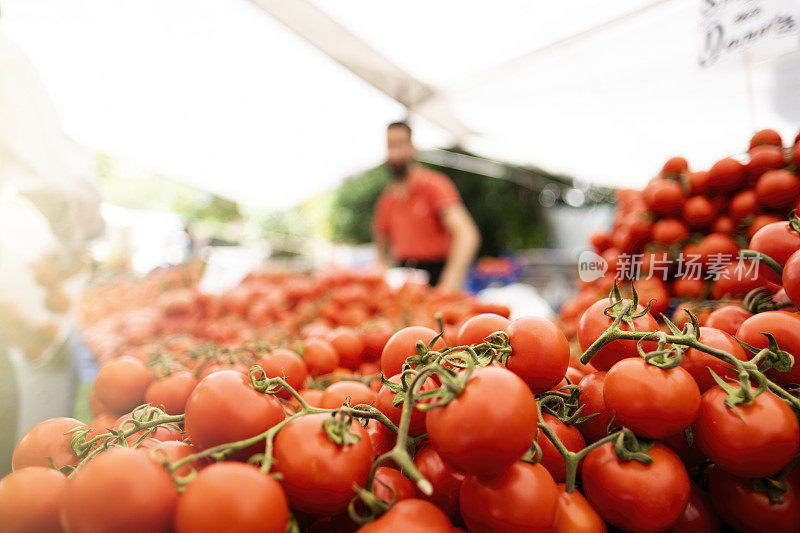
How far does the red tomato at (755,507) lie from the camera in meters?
0.65

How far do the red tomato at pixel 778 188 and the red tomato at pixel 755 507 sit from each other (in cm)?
76

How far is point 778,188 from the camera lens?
1.14m

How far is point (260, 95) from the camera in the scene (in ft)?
13.2

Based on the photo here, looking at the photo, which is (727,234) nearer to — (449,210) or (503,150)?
(449,210)

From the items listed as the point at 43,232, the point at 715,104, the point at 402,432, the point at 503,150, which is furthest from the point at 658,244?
the point at 503,150

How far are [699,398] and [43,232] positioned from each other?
2020 millimetres

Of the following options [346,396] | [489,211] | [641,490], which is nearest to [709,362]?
[641,490]

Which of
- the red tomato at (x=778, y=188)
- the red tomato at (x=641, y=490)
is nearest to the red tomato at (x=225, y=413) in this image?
the red tomato at (x=641, y=490)

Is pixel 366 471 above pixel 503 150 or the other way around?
the other way around

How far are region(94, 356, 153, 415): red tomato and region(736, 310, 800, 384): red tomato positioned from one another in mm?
1159

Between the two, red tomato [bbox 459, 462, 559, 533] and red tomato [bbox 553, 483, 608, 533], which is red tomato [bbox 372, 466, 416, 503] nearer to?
red tomato [bbox 459, 462, 559, 533]

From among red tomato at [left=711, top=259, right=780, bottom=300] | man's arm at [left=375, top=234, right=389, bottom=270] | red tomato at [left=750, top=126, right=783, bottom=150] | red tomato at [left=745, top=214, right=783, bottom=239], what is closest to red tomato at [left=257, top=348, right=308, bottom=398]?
red tomato at [left=711, top=259, right=780, bottom=300]

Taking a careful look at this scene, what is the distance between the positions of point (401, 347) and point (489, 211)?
1085cm

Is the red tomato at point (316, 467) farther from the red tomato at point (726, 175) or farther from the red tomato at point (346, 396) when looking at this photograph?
the red tomato at point (726, 175)
